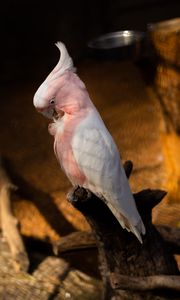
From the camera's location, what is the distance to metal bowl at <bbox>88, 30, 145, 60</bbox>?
11.8 feet

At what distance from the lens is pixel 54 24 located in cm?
430

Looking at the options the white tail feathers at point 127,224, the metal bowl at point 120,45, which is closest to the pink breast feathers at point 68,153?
the white tail feathers at point 127,224

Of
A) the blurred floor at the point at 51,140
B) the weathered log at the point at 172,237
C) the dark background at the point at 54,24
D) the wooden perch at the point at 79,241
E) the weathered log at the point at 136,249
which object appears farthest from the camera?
the dark background at the point at 54,24

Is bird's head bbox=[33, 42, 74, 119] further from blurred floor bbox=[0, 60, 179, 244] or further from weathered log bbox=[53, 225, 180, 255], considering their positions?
blurred floor bbox=[0, 60, 179, 244]

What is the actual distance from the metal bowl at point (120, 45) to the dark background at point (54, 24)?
514 mm

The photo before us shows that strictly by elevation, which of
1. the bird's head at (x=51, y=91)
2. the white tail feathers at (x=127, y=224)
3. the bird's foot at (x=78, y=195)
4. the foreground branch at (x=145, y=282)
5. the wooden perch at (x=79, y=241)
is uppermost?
the bird's head at (x=51, y=91)

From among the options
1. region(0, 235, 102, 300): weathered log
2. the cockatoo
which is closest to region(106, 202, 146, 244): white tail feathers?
the cockatoo

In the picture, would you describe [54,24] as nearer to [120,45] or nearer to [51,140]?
[120,45]

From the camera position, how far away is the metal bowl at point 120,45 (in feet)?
11.8

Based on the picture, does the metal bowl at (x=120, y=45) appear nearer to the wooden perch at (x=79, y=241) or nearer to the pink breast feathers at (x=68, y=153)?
the wooden perch at (x=79, y=241)

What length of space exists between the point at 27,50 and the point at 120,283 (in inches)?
105

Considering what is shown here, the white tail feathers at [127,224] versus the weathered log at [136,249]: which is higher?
the white tail feathers at [127,224]

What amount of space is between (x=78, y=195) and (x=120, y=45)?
6.75 ft

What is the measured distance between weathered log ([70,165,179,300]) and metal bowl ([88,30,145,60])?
1.76 meters
